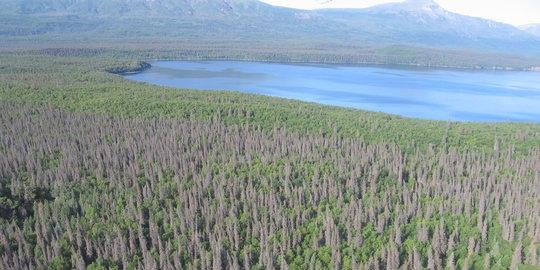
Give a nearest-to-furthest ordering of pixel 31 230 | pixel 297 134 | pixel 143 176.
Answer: pixel 31 230 < pixel 143 176 < pixel 297 134

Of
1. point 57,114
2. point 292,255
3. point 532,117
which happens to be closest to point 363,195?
point 292,255

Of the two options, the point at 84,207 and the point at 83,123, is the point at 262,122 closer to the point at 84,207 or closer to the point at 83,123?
the point at 83,123

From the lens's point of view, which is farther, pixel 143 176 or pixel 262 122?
pixel 262 122

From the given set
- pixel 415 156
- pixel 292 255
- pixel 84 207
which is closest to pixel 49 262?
pixel 84 207

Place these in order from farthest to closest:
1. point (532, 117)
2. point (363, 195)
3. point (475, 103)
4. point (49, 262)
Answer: point (475, 103)
point (532, 117)
point (363, 195)
point (49, 262)

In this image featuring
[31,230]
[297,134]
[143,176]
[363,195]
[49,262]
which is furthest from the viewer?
[297,134]

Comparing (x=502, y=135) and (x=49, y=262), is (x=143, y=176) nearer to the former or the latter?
(x=49, y=262)
